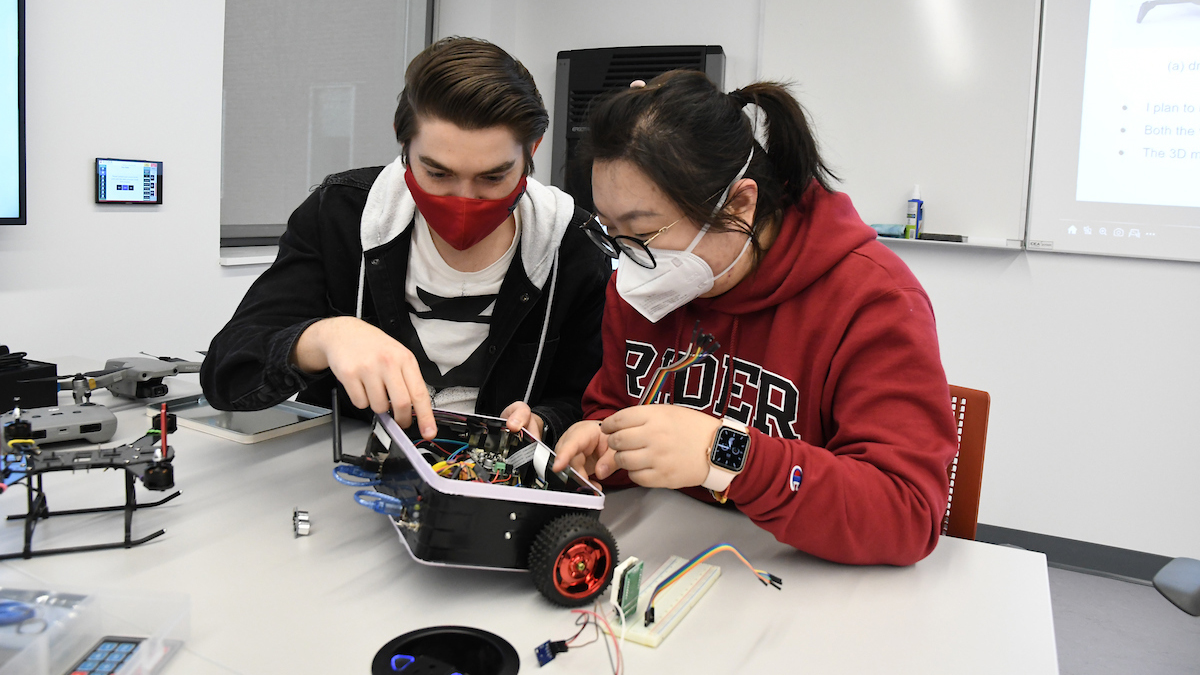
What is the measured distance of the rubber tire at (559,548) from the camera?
82cm

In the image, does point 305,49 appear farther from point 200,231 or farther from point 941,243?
point 941,243

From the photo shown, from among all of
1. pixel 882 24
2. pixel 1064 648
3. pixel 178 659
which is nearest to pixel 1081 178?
pixel 882 24

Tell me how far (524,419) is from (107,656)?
1.83 feet

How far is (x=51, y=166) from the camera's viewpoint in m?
2.07

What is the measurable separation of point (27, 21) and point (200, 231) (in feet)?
2.35

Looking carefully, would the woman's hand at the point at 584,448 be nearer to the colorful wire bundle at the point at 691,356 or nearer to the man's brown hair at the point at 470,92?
the colorful wire bundle at the point at 691,356

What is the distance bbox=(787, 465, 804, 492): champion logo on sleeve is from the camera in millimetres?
914

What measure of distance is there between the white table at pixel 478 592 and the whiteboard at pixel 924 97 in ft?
6.85

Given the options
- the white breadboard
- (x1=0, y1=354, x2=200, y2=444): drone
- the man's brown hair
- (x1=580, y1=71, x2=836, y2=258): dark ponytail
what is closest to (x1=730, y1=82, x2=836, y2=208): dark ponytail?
(x1=580, y1=71, x2=836, y2=258): dark ponytail

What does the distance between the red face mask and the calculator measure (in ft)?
2.30

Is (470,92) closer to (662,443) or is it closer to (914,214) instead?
(662,443)

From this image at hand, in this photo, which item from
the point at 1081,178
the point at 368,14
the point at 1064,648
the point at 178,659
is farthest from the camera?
the point at 368,14

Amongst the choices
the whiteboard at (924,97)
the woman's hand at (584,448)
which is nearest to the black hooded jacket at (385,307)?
the woman's hand at (584,448)

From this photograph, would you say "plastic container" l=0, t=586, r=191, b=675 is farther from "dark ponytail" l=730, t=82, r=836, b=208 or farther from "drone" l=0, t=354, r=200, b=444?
"dark ponytail" l=730, t=82, r=836, b=208
